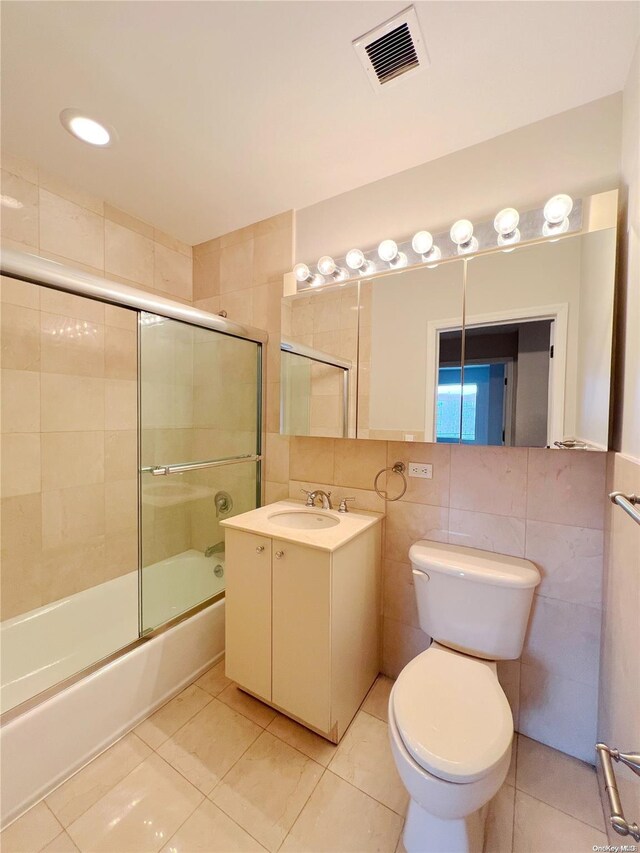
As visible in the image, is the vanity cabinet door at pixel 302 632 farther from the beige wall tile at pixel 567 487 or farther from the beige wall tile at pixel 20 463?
the beige wall tile at pixel 20 463

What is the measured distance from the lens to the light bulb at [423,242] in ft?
4.55

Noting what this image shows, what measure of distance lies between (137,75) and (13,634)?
2295 millimetres

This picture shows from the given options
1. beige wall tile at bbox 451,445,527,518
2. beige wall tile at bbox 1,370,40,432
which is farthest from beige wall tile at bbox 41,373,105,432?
beige wall tile at bbox 451,445,527,518

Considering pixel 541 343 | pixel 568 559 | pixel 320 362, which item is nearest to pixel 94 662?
pixel 320 362

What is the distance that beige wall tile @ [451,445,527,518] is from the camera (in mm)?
1308

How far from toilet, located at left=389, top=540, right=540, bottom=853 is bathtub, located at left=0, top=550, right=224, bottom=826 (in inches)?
42.3

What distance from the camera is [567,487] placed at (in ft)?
4.04

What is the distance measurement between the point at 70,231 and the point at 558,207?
2126 mm

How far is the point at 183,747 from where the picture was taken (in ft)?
4.28

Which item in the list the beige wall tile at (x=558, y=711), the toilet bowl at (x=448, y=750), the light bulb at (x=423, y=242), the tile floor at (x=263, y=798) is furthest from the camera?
the light bulb at (x=423, y=242)

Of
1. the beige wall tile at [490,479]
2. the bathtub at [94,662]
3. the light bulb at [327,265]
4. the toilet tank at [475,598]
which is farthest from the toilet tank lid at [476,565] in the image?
the light bulb at [327,265]

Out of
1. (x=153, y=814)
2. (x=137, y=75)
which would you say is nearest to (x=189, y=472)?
(x=153, y=814)

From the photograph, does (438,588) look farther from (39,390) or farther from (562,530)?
(39,390)

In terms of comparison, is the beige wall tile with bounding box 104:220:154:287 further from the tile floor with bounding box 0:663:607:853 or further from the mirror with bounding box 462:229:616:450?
the tile floor with bounding box 0:663:607:853
